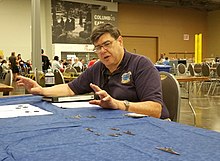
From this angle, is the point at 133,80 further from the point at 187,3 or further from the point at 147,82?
the point at 187,3

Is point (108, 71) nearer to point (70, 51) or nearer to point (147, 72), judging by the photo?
point (147, 72)

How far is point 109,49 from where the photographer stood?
1.80m

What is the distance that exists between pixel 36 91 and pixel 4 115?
1.94 feet

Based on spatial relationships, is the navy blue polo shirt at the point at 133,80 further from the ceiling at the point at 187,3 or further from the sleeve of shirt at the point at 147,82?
the ceiling at the point at 187,3

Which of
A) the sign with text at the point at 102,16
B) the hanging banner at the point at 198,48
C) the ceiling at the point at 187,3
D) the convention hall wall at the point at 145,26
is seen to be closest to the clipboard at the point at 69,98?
the hanging banner at the point at 198,48

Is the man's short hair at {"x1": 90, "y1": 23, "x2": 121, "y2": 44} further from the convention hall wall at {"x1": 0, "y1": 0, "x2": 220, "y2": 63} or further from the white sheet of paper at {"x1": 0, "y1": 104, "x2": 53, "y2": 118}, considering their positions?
the convention hall wall at {"x1": 0, "y1": 0, "x2": 220, "y2": 63}

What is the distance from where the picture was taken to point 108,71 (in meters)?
1.89

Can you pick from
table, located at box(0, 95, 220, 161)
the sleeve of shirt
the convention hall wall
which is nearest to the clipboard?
the sleeve of shirt

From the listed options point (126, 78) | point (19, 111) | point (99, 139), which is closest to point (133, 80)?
point (126, 78)

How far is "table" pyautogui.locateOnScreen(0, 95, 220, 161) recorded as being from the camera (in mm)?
747

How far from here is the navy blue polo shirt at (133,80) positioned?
1.64 m

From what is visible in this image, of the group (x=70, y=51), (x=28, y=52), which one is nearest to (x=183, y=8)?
(x=70, y=51)

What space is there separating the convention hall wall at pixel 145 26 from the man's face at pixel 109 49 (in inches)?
549

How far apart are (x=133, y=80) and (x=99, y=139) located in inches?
34.7
